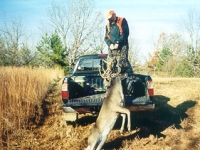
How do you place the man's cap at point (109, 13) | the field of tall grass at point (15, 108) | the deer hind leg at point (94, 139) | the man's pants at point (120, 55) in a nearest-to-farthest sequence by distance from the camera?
1. the deer hind leg at point (94, 139)
2. the field of tall grass at point (15, 108)
3. the man's cap at point (109, 13)
4. the man's pants at point (120, 55)

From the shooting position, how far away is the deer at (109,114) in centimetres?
402

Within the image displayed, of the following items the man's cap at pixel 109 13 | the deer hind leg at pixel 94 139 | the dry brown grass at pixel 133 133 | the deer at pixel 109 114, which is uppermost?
the man's cap at pixel 109 13

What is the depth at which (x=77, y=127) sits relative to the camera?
19.7 ft

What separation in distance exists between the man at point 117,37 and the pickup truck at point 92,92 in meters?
0.46

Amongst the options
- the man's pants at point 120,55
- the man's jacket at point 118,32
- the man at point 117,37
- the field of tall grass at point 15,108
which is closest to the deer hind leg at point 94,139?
the field of tall grass at point 15,108

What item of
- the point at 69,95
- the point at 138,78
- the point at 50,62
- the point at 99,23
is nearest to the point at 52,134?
the point at 69,95

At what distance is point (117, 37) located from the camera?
5.68 metres

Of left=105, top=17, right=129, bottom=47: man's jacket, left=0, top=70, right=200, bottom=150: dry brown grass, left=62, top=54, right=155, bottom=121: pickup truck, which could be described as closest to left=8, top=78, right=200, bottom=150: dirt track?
left=0, top=70, right=200, bottom=150: dry brown grass

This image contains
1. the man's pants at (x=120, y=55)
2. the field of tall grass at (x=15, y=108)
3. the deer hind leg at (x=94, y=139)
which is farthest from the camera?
the man's pants at (x=120, y=55)

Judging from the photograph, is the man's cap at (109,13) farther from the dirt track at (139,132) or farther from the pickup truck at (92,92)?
the dirt track at (139,132)

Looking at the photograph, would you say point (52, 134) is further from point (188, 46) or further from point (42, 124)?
point (188, 46)

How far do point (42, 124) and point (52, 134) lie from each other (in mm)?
1013

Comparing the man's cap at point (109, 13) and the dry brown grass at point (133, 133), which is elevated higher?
the man's cap at point (109, 13)

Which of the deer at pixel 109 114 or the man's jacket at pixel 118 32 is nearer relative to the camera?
the deer at pixel 109 114
